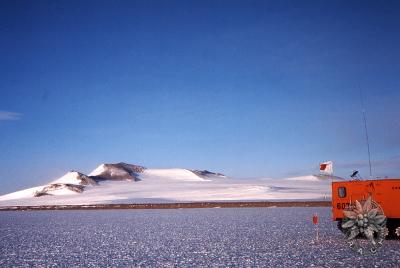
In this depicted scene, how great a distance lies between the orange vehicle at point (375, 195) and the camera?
2270 cm

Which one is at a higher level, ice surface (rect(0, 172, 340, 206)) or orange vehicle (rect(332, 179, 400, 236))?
ice surface (rect(0, 172, 340, 206))

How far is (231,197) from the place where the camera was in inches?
3890

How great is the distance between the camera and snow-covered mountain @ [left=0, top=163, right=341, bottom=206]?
102m

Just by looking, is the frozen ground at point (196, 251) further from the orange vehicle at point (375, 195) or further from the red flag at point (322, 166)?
the red flag at point (322, 166)

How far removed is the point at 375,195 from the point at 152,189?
103348 millimetres

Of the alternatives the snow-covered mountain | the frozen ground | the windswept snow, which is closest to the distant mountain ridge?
the snow-covered mountain

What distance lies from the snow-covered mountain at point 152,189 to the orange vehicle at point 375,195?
5294 centimetres

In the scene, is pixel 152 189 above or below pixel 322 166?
above

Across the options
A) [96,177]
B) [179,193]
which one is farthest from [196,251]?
[96,177]

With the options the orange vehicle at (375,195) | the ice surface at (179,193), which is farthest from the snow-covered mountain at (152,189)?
the orange vehicle at (375,195)

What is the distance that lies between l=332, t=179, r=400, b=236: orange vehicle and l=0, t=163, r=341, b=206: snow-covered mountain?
52.9 metres

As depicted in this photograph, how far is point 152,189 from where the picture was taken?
123625 millimetres

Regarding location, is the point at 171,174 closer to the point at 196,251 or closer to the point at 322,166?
the point at 322,166

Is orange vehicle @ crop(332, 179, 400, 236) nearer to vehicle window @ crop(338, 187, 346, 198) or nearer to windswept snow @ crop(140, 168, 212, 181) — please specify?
vehicle window @ crop(338, 187, 346, 198)
